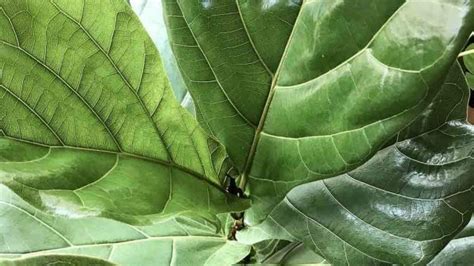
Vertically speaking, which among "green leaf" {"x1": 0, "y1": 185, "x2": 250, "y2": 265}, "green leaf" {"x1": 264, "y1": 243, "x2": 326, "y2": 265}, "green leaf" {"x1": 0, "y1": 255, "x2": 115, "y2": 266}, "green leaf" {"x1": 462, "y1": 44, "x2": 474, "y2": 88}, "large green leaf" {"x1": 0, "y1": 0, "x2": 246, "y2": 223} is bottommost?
"green leaf" {"x1": 264, "y1": 243, "x2": 326, "y2": 265}

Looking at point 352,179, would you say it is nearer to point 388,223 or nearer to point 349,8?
point 388,223

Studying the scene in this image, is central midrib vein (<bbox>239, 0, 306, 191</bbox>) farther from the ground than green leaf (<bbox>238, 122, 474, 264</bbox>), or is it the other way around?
central midrib vein (<bbox>239, 0, 306, 191</bbox>)

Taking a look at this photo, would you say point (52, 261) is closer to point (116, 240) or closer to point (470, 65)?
point (116, 240)

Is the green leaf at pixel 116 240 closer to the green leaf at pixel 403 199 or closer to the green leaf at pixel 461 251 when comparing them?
the green leaf at pixel 403 199

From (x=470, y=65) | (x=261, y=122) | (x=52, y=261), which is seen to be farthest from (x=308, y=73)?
(x=470, y=65)

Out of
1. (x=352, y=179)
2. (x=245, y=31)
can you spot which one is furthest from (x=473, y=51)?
(x=245, y=31)

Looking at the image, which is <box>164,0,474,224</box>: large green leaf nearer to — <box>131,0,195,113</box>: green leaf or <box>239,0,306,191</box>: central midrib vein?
<box>239,0,306,191</box>: central midrib vein

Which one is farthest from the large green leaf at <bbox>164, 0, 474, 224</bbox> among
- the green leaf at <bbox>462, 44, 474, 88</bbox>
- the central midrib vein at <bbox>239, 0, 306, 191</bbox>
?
the green leaf at <bbox>462, 44, 474, 88</bbox>
